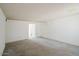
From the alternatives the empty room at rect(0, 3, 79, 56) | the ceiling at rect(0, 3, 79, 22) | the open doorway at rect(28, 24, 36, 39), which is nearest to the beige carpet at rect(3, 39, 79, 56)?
the empty room at rect(0, 3, 79, 56)

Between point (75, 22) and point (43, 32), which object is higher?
point (75, 22)

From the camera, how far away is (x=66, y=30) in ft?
20.1

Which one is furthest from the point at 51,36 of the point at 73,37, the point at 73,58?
the point at 73,58

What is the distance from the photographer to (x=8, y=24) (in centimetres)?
596

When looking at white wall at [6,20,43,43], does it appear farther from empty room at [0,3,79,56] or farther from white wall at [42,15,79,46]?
white wall at [42,15,79,46]

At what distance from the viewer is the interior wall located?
209 inches

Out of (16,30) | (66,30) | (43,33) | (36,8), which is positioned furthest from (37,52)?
(43,33)

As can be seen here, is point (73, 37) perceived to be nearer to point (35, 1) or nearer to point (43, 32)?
point (43, 32)

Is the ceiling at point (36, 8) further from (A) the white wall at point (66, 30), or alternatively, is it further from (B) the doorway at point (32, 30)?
(B) the doorway at point (32, 30)

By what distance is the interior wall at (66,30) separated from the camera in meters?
5.31

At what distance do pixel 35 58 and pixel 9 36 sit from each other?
5532 millimetres

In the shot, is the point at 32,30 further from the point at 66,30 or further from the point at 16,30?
the point at 66,30

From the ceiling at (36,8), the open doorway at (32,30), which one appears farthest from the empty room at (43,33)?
the ceiling at (36,8)

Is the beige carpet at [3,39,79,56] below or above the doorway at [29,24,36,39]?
below
